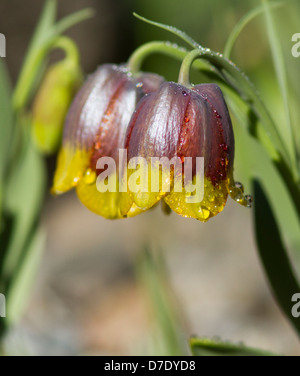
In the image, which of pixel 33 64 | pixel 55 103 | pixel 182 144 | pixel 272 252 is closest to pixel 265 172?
pixel 272 252

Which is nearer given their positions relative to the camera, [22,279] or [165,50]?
[165,50]

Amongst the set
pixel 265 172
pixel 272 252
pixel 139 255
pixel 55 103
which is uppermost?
pixel 55 103

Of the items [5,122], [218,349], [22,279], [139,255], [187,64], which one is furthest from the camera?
[139,255]

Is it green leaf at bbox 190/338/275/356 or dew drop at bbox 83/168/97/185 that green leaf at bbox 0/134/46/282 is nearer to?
dew drop at bbox 83/168/97/185

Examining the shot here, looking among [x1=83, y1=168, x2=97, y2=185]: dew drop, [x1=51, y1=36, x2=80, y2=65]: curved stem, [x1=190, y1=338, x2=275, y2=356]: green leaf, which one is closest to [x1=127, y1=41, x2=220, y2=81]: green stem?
[x1=83, y1=168, x2=97, y2=185]: dew drop

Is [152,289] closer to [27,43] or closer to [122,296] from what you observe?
[122,296]

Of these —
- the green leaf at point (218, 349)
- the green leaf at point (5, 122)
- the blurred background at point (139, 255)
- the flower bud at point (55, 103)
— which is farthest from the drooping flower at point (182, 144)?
the blurred background at point (139, 255)

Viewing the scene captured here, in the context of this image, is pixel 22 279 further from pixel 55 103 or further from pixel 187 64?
pixel 187 64
